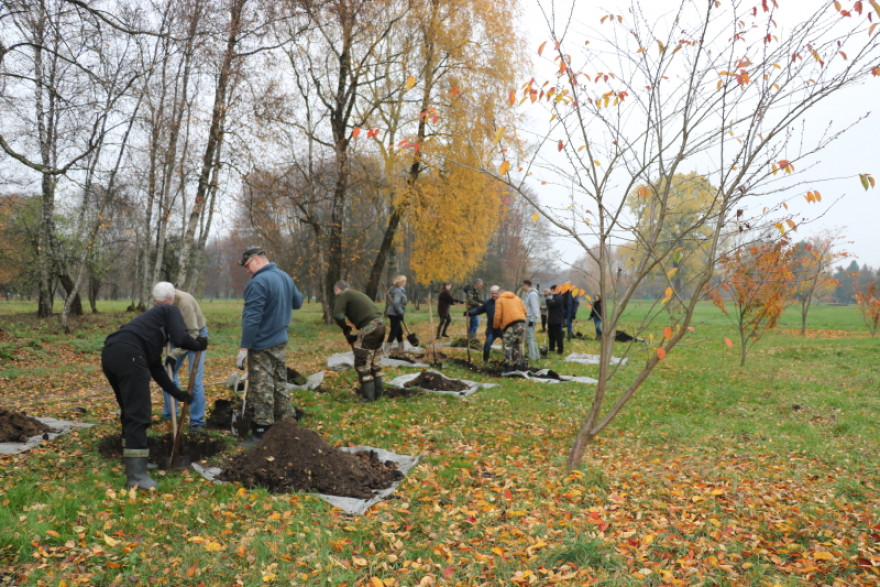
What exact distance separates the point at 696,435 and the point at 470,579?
14.6 ft

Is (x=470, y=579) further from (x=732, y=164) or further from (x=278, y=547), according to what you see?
(x=732, y=164)

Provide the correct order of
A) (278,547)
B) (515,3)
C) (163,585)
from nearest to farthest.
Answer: (163,585) → (278,547) → (515,3)

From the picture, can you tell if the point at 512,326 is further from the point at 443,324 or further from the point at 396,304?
the point at 443,324

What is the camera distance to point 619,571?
325cm

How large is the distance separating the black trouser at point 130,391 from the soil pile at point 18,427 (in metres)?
1.57

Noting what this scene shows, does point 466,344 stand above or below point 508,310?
below

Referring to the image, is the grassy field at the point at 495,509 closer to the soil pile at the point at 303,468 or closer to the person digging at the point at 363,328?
the soil pile at the point at 303,468

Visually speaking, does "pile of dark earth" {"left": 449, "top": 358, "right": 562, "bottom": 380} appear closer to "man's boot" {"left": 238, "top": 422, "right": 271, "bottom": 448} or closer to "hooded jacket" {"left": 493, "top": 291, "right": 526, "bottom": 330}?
"hooded jacket" {"left": 493, "top": 291, "right": 526, "bottom": 330}

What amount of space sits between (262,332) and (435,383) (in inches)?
145

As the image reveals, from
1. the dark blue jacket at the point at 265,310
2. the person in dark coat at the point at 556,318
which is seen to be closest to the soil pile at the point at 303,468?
the dark blue jacket at the point at 265,310

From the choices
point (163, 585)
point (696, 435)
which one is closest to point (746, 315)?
point (696, 435)

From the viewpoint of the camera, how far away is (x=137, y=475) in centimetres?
425

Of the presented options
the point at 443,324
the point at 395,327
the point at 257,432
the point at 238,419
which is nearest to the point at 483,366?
the point at 395,327

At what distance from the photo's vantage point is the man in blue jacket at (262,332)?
552 cm
